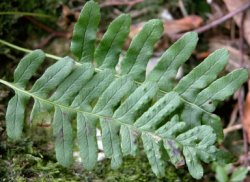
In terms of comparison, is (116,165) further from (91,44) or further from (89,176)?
(91,44)

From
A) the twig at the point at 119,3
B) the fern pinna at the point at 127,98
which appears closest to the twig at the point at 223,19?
the twig at the point at 119,3

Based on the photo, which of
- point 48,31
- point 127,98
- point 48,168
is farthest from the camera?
point 48,31

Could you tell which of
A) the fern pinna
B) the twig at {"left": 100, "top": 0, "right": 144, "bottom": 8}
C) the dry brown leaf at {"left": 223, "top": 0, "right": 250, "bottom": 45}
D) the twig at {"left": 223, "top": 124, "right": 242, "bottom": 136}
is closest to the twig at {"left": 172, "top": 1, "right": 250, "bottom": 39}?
the dry brown leaf at {"left": 223, "top": 0, "right": 250, "bottom": 45}

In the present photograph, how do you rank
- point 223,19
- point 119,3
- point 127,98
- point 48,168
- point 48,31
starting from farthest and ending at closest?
1. point 119,3
2. point 48,31
3. point 223,19
4. point 48,168
5. point 127,98

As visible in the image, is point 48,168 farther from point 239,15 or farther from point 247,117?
point 239,15

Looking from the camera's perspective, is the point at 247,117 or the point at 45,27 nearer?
the point at 247,117

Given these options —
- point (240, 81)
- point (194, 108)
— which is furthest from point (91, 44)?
point (240, 81)

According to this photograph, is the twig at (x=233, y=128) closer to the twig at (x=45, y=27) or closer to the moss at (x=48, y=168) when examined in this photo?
the moss at (x=48, y=168)

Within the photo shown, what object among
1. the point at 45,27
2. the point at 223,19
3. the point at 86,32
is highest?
the point at 45,27

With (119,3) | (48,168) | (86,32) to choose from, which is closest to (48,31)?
(119,3)

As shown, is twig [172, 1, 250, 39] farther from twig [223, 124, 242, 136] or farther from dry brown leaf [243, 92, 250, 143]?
twig [223, 124, 242, 136]
